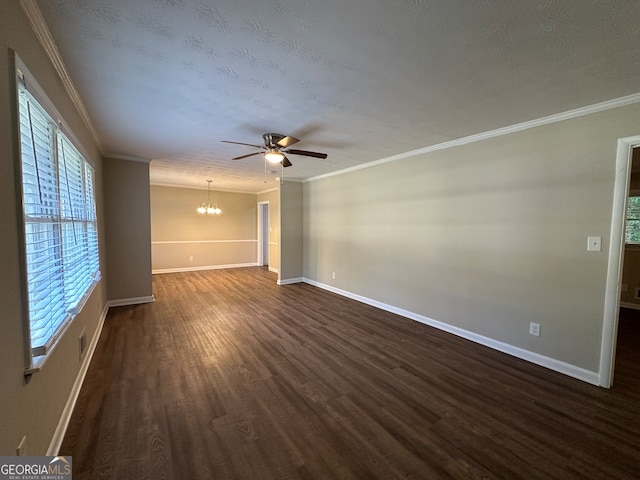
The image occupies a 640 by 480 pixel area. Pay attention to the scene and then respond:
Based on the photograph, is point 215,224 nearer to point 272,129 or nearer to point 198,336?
point 198,336

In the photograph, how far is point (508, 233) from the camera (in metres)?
2.93

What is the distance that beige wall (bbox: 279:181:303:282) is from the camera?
6.12 meters

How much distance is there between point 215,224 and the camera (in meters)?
8.05

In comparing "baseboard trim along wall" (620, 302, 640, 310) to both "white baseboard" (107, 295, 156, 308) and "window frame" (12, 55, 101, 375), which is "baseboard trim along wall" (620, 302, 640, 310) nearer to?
"window frame" (12, 55, 101, 375)

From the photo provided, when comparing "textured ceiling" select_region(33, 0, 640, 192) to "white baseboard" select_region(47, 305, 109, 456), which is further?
"white baseboard" select_region(47, 305, 109, 456)

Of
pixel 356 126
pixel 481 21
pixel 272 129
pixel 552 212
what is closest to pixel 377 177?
pixel 356 126

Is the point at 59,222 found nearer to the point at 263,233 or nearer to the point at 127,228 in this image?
the point at 127,228

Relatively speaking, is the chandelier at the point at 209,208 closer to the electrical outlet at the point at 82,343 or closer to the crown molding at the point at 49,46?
the crown molding at the point at 49,46

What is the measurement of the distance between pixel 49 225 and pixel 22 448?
1156mm

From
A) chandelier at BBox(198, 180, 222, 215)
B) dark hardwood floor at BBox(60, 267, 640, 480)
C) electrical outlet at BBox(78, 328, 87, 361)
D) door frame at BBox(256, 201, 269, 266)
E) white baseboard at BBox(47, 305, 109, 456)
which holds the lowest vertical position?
dark hardwood floor at BBox(60, 267, 640, 480)

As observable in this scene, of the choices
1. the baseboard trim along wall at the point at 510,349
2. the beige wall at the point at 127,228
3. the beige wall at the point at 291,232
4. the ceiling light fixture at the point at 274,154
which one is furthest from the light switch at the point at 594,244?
the beige wall at the point at 127,228

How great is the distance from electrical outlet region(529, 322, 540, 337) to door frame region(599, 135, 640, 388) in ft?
1.48

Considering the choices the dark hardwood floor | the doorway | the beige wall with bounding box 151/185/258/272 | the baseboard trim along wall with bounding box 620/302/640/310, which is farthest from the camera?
the doorway

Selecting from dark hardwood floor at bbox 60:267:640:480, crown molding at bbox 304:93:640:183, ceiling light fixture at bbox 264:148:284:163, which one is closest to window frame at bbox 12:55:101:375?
dark hardwood floor at bbox 60:267:640:480
